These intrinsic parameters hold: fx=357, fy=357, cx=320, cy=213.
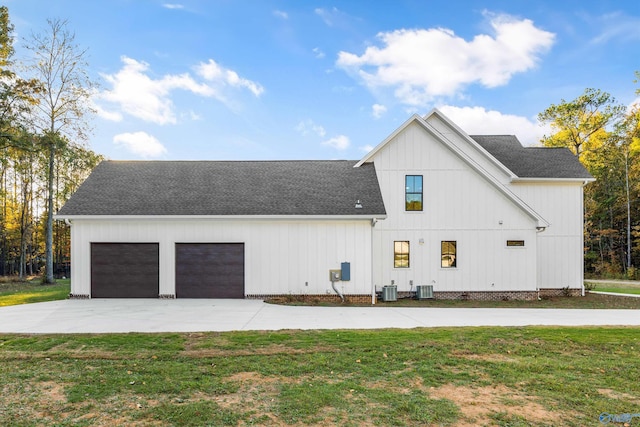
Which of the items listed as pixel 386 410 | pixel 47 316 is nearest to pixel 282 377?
pixel 386 410

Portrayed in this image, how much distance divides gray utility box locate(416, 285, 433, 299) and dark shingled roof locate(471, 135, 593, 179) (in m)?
7.26

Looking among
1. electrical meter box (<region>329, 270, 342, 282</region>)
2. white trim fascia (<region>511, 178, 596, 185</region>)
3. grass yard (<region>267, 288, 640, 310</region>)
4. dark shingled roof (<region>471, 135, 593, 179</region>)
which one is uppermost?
dark shingled roof (<region>471, 135, 593, 179</region>)

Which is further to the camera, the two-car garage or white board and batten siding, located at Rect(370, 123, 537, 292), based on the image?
white board and batten siding, located at Rect(370, 123, 537, 292)

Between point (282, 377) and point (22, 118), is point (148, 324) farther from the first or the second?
point (22, 118)

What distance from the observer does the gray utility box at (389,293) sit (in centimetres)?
1454

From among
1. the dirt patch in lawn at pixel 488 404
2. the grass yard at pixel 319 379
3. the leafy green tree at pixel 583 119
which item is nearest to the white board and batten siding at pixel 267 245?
the grass yard at pixel 319 379

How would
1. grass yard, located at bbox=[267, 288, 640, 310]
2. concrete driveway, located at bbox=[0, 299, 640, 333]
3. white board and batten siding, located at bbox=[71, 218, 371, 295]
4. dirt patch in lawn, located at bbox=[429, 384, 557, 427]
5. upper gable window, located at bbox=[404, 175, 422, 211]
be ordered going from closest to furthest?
1. dirt patch in lawn, located at bbox=[429, 384, 557, 427]
2. concrete driveway, located at bbox=[0, 299, 640, 333]
3. grass yard, located at bbox=[267, 288, 640, 310]
4. white board and batten siding, located at bbox=[71, 218, 371, 295]
5. upper gable window, located at bbox=[404, 175, 422, 211]

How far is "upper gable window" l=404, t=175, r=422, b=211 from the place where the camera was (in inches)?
615

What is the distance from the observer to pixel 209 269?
1445 centimetres

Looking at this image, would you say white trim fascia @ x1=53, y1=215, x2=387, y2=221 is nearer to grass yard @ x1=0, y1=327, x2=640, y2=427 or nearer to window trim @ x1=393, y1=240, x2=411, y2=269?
window trim @ x1=393, y1=240, x2=411, y2=269

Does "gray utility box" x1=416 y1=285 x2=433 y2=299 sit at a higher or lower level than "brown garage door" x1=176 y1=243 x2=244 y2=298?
lower

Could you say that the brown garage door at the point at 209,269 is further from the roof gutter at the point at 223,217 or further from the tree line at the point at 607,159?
the tree line at the point at 607,159

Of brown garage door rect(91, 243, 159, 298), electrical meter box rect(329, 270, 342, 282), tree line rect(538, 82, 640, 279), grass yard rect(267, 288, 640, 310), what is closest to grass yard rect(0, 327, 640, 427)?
grass yard rect(267, 288, 640, 310)

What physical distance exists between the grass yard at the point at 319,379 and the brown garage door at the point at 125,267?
6640mm
